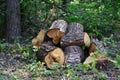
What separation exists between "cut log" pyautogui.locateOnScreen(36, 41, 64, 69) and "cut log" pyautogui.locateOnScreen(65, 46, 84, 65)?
0.40ft

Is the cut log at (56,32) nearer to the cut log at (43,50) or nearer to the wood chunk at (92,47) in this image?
the cut log at (43,50)

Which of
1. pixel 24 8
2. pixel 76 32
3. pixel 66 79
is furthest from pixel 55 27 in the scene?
pixel 24 8

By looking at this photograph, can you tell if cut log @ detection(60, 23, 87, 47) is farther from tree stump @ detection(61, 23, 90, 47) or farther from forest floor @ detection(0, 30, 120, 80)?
forest floor @ detection(0, 30, 120, 80)

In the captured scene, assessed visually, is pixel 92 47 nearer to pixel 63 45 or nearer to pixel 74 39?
pixel 74 39

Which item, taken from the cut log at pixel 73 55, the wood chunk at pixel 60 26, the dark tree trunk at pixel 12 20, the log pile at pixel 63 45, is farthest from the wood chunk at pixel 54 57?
A: the dark tree trunk at pixel 12 20

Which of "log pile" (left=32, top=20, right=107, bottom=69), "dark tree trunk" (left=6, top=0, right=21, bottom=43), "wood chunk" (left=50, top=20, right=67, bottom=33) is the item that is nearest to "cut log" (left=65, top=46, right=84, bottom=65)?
"log pile" (left=32, top=20, right=107, bottom=69)

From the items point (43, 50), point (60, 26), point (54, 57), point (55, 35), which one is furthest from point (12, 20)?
point (54, 57)

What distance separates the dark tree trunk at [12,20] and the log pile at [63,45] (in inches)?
55.6

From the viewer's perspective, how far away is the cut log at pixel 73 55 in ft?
18.7

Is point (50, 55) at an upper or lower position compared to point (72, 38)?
lower

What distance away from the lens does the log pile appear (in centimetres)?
573

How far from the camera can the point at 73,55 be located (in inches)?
229

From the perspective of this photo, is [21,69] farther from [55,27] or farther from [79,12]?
[79,12]

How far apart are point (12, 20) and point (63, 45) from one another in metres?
2.20
